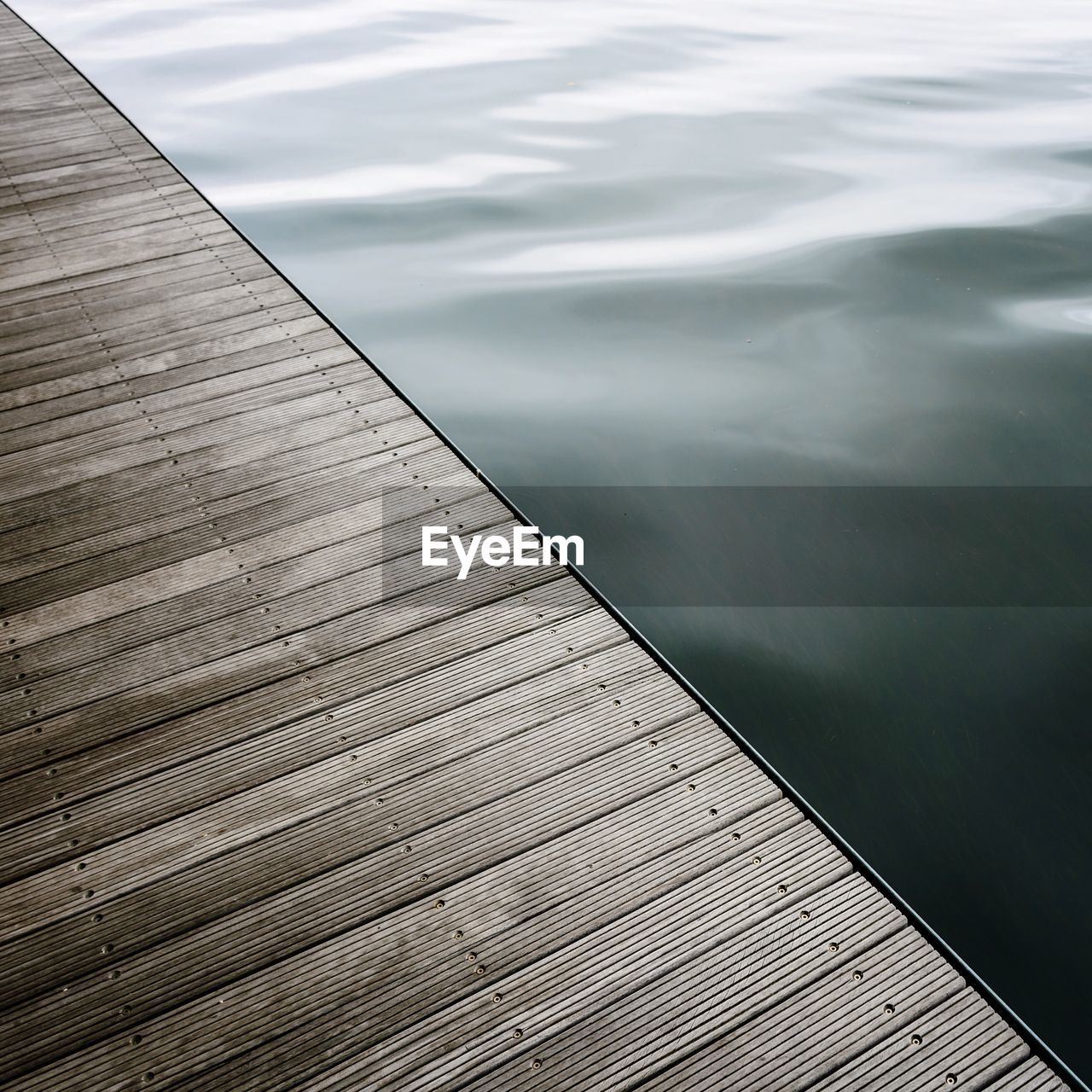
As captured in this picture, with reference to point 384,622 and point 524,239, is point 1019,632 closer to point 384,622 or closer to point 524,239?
point 384,622

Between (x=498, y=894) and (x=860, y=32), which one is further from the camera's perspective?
(x=860, y=32)

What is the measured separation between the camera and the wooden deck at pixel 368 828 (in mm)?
1348

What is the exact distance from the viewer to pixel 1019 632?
241 centimetres

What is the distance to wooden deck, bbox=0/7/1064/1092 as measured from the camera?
135 cm

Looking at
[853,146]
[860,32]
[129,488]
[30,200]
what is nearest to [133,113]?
[30,200]

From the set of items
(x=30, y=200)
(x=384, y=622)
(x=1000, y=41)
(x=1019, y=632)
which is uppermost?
(x=1000, y=41)

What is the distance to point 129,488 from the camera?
2391mm

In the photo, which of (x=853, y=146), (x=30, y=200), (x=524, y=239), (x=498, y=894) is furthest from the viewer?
(x=853, y=146)

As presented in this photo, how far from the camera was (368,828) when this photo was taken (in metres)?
1.62

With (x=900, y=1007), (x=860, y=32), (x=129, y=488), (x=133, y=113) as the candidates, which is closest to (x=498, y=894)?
(x=900, y=1007)

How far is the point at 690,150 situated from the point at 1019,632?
3700 mm

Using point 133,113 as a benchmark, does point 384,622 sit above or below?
below

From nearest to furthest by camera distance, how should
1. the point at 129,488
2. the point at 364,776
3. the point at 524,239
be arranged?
the point at 364,776
the point at 129,488
the point at 524,239

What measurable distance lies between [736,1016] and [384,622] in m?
1.02
